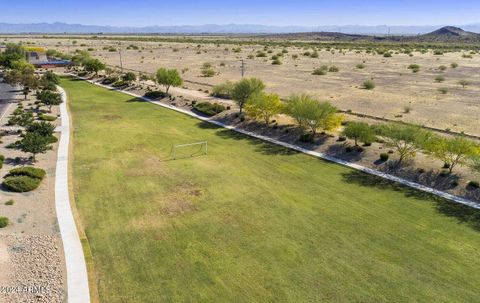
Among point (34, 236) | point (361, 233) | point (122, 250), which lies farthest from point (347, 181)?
point (34, 236)

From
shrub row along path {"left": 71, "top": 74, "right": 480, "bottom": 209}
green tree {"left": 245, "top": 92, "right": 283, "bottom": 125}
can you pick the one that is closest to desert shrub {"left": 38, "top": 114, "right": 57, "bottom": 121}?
shrub row along path {"left": 71, "top": 74, "right": 480, "bottom": 209}

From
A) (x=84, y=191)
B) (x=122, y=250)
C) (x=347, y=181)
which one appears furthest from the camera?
(x=347, y=181)

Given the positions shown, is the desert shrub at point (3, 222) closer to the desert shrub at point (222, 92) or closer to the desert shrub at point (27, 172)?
the desert shrub at point (27, 172)

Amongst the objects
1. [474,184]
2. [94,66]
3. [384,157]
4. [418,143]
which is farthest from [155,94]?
[474,184]

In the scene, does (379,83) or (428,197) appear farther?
(379,83)

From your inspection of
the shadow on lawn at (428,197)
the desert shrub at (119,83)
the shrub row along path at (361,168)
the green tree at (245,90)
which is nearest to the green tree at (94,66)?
the desert shrub at (119,83)

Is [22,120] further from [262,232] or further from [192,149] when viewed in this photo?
[262,232]

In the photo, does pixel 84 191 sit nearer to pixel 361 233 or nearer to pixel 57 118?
pixel 361 233

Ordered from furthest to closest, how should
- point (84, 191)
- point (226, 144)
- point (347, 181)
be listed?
point (226, 144) < point (347, 181) < point (84, 191)
